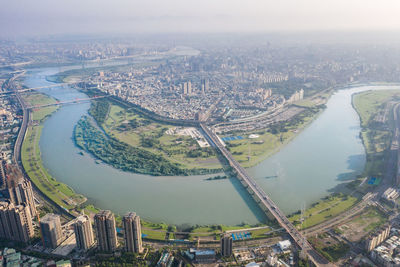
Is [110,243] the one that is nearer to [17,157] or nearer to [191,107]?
[17,157]

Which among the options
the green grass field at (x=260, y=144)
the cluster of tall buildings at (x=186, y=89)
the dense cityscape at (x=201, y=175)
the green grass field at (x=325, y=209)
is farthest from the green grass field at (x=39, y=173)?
the cluster of tall buildings at (x=186, y=89)

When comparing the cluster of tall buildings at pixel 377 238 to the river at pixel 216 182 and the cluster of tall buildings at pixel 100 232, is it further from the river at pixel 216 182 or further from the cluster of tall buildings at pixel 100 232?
the cluster of tall buildings at pixel 100 232

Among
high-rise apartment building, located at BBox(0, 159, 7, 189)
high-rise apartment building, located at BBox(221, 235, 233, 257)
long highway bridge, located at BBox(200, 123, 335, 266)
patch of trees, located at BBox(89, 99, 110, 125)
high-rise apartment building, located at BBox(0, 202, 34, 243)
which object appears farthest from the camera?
patch of trees, located at BBox(89, 99, 110, 125)

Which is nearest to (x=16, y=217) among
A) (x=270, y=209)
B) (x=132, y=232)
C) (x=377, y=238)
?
(x=132, y=232)

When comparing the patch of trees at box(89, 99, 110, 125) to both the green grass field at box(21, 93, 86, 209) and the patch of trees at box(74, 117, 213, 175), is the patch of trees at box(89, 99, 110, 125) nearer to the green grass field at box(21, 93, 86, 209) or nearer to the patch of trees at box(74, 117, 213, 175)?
the patch of trees at box(74, 117, 213, 175)

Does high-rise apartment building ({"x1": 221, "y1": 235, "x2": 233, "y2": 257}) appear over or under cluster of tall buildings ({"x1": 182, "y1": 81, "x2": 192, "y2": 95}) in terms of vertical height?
under

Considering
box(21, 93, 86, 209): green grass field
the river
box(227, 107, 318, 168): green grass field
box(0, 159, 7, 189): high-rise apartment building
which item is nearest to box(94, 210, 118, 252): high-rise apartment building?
the river
